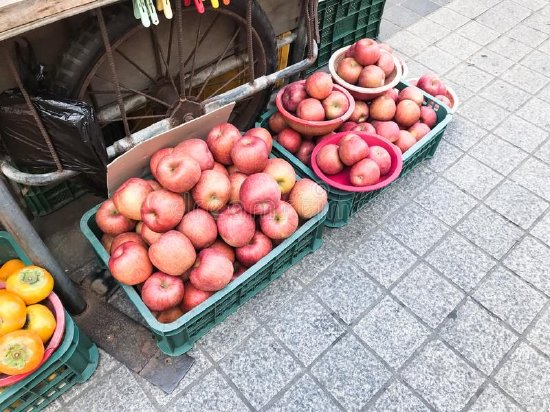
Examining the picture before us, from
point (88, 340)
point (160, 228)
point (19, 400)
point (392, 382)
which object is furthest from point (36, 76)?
point (392, 382)

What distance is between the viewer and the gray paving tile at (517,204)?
341cm

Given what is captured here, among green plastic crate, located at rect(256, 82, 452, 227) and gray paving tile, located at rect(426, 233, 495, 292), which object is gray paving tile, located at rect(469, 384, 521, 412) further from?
green plastic crate, located at rect(256, 82, 452, 227)

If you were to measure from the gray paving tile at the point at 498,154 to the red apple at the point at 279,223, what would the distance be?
6.93 ft

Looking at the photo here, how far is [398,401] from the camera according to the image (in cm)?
251

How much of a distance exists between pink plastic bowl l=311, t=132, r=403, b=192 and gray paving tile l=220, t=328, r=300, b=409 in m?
1.08

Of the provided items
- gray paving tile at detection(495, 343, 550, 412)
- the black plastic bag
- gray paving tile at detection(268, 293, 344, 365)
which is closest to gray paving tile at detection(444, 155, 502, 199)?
gray paving tile at detection(495, 343, 550, 412)

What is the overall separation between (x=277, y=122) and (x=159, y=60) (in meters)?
0.95

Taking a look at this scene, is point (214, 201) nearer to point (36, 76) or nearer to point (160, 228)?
point (160, 228)

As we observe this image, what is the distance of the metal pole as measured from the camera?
2.09 metres

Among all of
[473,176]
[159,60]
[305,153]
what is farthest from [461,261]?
[159,60]

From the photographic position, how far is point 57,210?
320cm

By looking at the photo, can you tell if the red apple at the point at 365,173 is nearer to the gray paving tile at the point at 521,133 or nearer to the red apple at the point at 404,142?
the red apple at the point at 404,142

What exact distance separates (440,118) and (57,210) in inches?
122

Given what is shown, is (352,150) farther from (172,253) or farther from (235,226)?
(172,253)
